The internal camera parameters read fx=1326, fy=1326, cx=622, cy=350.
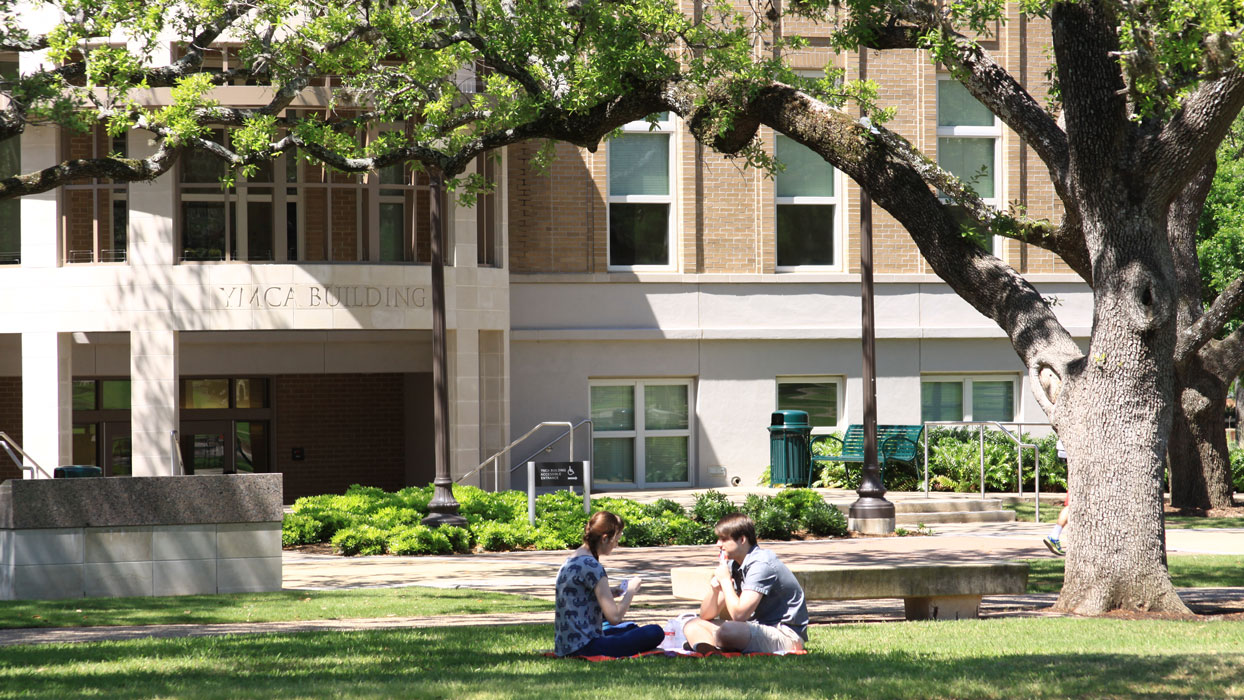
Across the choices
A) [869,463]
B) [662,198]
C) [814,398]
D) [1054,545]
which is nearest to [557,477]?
[869,463]

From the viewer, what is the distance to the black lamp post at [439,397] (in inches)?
648

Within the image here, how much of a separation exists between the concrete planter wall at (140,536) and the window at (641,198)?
1245 cm

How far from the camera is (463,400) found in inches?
827

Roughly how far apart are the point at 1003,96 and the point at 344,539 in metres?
9.18

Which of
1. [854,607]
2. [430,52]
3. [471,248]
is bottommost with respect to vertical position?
[854,607]

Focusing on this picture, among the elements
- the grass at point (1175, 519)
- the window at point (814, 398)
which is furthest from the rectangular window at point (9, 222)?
the grass at point (1175, 519)

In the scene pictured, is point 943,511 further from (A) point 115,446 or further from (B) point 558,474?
(A) point 115,446

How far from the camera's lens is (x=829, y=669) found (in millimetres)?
7336

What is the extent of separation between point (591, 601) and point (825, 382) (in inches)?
691

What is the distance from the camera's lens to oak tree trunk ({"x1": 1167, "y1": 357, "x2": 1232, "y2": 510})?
19625 mm

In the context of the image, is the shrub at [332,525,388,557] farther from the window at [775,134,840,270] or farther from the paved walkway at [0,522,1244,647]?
the window at [775,134,840,270]

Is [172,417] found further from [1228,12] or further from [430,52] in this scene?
[1228,12]

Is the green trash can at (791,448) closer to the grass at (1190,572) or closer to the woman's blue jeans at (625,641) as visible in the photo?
Result: the grass at (1190,572)

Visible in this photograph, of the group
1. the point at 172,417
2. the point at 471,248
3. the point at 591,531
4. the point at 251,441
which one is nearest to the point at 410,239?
the point at 471,248
